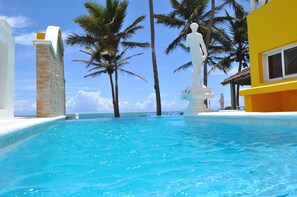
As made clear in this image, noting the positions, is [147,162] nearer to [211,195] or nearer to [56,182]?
[56,182]

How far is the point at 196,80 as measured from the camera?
10992 millimetres

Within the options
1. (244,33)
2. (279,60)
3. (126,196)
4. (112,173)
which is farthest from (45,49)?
(244,33)

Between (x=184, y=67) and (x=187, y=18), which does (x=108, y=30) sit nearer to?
(x=187, y=18)

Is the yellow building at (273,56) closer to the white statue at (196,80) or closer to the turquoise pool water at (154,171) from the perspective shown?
the white statue at (196,80)

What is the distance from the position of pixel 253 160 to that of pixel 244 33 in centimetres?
2043

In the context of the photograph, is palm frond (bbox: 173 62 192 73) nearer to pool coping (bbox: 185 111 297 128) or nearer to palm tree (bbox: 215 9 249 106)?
palm tree (bbox: 215 9 249 106)

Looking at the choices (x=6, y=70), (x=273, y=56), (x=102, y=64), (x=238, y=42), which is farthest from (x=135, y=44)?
(x=273, y=56)

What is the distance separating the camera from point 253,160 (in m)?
3.04

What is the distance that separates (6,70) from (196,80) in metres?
7.01

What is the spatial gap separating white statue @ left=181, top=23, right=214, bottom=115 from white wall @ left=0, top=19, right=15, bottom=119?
6668 millimetres

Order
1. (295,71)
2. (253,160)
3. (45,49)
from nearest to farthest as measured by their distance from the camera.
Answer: (253,160), (295,71), (45,49)

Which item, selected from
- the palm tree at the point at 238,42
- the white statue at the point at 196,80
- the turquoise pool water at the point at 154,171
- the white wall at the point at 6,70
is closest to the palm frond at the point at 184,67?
the palm tree at the point at 238,42

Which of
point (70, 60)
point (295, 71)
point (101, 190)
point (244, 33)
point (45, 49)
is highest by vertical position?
point (244, 33)

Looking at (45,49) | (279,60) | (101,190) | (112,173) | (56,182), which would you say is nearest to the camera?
(101,190)
